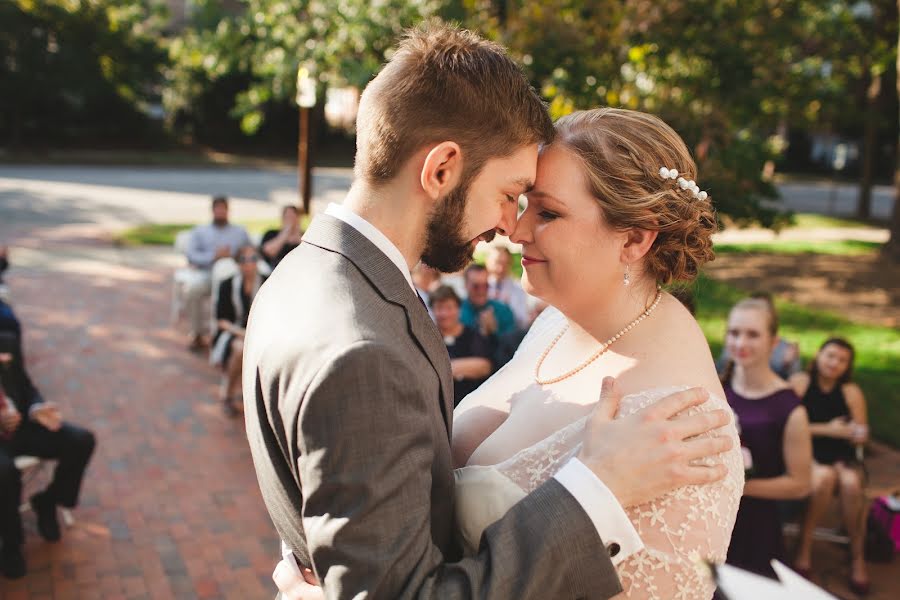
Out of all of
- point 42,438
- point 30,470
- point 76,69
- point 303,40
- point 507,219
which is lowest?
point 30,470

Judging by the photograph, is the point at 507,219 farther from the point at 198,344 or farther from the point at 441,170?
the point at 198,344

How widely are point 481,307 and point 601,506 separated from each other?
229 inches

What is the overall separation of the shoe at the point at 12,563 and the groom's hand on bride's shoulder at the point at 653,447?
14.2 feet

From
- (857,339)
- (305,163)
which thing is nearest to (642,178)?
(857,339)

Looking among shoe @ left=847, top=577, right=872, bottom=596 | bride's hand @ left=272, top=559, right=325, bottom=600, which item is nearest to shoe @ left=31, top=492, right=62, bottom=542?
bride's hand @ left=272, top=559, right=325, bottom=600

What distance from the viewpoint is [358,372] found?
1.38 m

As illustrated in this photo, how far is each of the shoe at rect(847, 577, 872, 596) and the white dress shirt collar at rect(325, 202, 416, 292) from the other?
4.44 m

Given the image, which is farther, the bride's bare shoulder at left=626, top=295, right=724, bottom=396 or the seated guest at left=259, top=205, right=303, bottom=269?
the seated guest at left=259, top=205, right=303, bottom=269

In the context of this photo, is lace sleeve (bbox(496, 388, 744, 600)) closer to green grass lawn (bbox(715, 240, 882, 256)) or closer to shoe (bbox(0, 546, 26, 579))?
shoe (bbox(0, 546, 26, 579))

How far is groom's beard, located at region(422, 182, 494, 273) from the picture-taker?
67.4 inches

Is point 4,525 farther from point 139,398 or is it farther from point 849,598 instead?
point 849,598

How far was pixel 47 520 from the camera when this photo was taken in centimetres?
521

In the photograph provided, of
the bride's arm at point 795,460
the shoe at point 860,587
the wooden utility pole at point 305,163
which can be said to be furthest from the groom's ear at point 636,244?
the wooden utility pole at point 305,163

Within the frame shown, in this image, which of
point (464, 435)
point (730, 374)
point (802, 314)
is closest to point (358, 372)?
point (464, 435)
